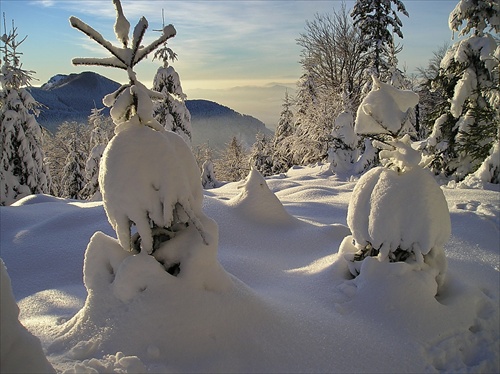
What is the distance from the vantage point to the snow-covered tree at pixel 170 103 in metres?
19.8

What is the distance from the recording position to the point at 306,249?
270 inches

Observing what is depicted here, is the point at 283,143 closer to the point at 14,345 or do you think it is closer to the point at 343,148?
the point at 343,148

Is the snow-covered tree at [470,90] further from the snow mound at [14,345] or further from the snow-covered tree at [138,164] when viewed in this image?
the snow mound at [14,345]

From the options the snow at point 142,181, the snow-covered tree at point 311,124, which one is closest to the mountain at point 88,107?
the snow-covered tree at point 311,124

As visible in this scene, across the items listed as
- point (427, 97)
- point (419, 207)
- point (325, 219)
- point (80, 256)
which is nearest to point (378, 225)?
point (419, 207)

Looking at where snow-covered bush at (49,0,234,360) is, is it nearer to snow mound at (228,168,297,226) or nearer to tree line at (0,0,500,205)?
tree line at (0,0,500,205)

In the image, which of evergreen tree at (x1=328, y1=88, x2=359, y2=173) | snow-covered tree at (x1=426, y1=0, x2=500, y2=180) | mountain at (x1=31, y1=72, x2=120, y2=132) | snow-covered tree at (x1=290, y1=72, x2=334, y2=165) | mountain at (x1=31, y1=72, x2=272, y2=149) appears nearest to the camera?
snow-covered tree at (x1=426, y1=0, x2=500, y2=180)

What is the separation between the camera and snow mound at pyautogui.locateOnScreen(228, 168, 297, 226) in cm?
759

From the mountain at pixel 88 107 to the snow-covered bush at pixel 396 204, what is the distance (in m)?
49.0

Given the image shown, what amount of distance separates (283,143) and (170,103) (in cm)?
1133

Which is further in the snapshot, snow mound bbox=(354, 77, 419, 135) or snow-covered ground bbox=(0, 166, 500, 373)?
snow mound bbox=(354, 77, 419, 135)

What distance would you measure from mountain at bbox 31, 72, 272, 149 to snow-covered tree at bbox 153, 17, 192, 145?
3290 centimetres

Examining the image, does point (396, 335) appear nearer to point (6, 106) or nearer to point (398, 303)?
point (398, 303)

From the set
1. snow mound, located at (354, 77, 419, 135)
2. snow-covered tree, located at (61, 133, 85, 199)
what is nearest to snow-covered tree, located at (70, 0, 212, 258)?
snow mound, located at (354, 77, 419, 135)
